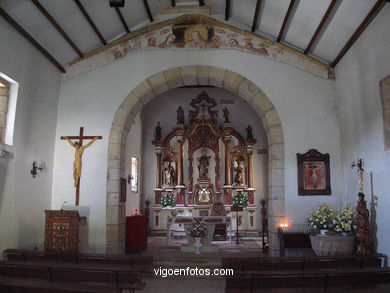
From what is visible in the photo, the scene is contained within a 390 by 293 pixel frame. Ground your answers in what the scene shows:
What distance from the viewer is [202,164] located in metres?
13.2

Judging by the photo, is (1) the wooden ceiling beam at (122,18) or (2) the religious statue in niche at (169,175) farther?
(2) the religious statue in niche at (169,175)

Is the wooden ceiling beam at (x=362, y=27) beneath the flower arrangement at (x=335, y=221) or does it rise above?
above

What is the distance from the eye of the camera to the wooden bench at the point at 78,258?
561 centimetres

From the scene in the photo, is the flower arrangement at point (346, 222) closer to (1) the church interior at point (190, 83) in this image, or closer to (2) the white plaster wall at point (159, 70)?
(1) the church interior at point (190, 83)

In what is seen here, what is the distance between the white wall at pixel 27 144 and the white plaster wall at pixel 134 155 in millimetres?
3171

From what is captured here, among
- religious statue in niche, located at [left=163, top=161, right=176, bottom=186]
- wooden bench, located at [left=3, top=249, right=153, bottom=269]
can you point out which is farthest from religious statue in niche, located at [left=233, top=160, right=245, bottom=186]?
wooden bench, located at [left=3, top=249, right=153, bottom=269]

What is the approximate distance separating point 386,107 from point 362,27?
5.46 feet

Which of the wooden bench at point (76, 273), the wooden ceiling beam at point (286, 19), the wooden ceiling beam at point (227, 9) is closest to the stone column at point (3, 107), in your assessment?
the wooden bench at point (76, 273)

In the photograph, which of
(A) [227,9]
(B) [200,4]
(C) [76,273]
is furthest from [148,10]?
(C) [76,273]

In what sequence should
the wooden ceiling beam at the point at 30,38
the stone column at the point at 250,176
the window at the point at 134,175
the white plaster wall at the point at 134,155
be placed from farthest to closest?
1. the stone column at the point at 250,176
2. the window at the point at 134,175
3. the white plaster wall at the point at 134,155
4. the wooden ceiling beam at the point at 30,38

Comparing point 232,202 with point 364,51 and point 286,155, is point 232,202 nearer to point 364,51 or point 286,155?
point 286,155

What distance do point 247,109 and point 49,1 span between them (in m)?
8.49

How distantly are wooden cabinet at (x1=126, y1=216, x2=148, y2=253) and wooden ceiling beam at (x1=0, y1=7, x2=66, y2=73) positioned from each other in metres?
4.16

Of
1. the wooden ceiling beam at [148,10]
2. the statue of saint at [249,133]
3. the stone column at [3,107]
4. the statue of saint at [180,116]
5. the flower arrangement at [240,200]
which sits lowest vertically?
the flower arrangement at [240,200]
